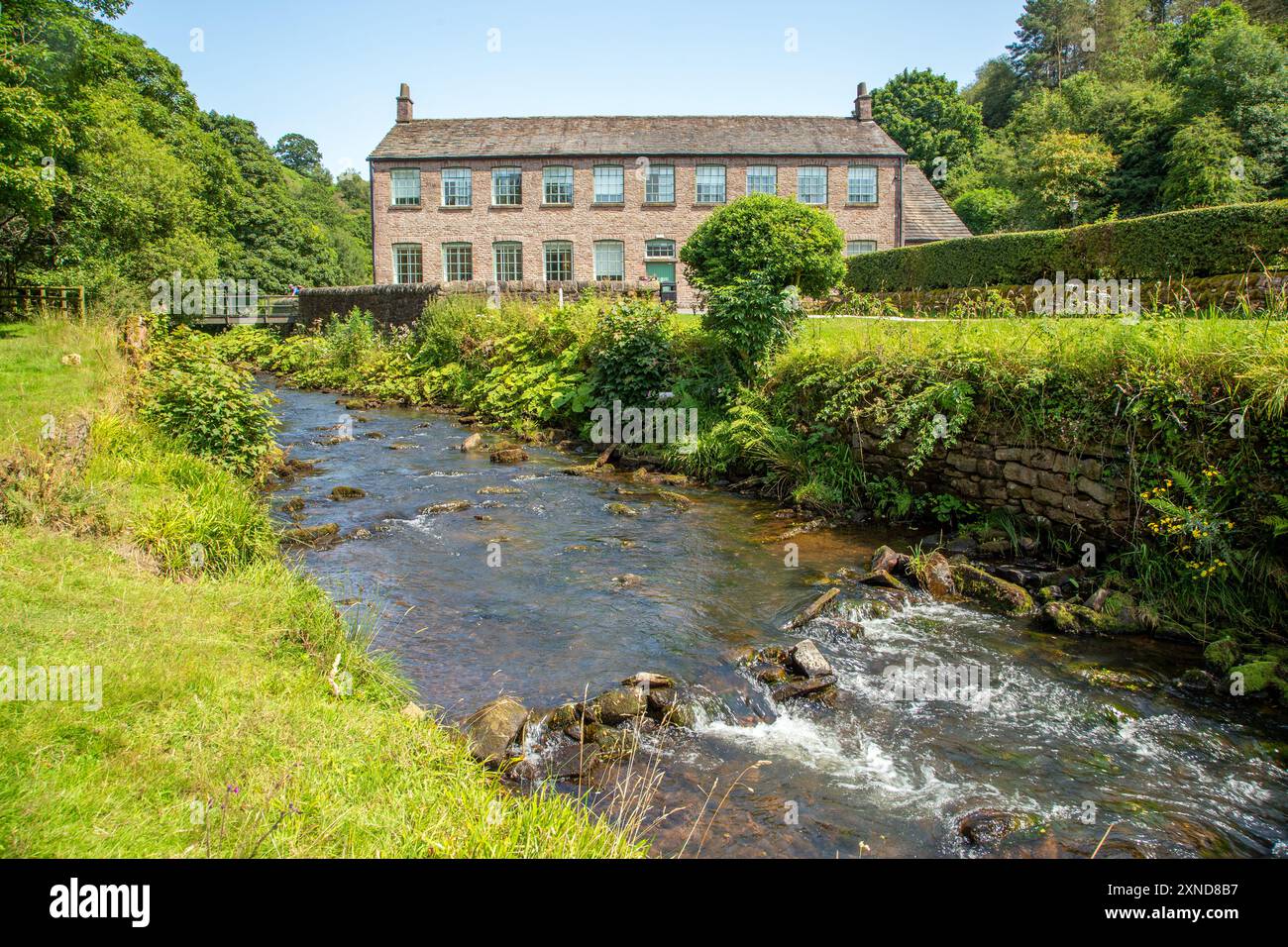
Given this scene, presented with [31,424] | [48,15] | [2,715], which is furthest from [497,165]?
Result: [2,715]

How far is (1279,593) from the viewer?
22.2 feet

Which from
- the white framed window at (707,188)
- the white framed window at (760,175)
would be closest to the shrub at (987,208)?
the white framed window at (760,175)

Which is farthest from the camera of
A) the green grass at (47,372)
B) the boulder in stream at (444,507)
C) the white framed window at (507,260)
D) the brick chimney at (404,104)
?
the brick chimney at (404,104)

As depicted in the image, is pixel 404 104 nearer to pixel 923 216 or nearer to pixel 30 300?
pixel 923 216

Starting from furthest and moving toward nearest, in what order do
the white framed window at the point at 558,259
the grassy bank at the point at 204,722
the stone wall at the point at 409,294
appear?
1. the white framed window at the point at 558,259
2. the stone wall at the point at 409,294
3. the grassy bank at the point at 204,722

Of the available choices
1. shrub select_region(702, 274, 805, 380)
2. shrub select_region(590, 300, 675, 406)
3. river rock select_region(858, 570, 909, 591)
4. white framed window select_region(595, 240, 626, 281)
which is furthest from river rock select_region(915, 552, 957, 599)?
white framed window select_region(595, 240, 626, 281)

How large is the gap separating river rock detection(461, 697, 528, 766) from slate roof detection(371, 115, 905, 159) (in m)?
33.2

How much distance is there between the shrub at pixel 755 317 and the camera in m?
13.7

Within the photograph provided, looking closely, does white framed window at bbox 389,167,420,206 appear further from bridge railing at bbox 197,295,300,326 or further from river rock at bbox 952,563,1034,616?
river rock at bbox 952,563,1034,616

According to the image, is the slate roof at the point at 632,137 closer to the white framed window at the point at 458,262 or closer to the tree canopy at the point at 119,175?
the white framed window at the point at 458,262

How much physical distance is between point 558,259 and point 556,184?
10.5 feet

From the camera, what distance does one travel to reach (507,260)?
36031 mm

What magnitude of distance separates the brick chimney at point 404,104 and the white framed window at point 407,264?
6.42m

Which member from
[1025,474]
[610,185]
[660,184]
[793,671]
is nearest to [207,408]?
[793,671]
